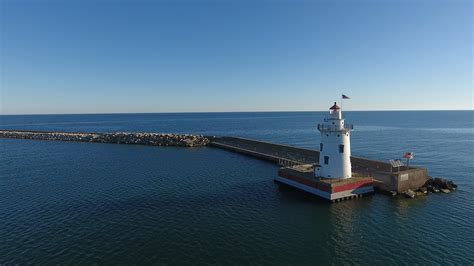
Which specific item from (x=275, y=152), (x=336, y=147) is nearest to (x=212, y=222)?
(x=336, y=147)

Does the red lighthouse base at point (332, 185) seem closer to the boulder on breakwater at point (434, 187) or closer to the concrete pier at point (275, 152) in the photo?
the concrete pier at point (275, 152)

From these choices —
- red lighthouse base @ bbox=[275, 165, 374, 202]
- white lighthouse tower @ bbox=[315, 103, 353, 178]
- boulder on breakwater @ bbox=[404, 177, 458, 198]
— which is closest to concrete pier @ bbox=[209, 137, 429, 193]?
boulder on breakwater @ bbox=[404, 177, 458, 198]

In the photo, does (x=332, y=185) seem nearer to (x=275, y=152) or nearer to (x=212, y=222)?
(x=212, y=222)

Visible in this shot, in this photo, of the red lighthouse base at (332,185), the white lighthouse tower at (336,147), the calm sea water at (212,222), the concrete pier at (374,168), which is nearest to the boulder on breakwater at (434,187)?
the concrete pier at (374,168)

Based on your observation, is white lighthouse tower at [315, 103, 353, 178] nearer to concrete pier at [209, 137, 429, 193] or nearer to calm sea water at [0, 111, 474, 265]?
calm sea water at [0, 111, 474, 265]

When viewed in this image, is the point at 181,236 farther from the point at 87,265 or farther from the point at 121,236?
the point at 87,265

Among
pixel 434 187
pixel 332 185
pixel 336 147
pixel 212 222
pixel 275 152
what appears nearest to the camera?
pixel 212 222

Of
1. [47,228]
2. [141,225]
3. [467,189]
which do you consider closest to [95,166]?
[47,228]
